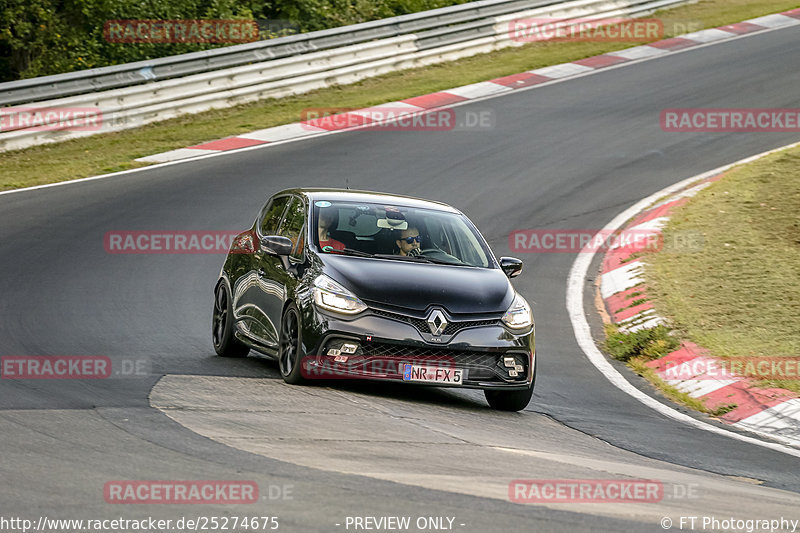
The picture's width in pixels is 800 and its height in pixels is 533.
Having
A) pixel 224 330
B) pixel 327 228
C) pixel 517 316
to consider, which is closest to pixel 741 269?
pixel 517 316

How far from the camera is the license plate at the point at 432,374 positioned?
8867 millimetres

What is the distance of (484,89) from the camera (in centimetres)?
2572

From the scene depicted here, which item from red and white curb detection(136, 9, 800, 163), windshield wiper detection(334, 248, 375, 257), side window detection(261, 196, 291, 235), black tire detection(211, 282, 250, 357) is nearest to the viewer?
windshield wiper detection(334, 248, 375, 257)

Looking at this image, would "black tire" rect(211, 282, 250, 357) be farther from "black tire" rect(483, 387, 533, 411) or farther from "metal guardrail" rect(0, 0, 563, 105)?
"metal guardrail" rect(0, 0, 563, 105)

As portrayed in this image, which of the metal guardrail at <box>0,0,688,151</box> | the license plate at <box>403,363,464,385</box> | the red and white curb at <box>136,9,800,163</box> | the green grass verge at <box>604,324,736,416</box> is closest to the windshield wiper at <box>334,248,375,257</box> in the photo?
the license plate at <box>403,363,464,385</box>

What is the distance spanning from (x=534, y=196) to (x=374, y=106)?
6.47 meters

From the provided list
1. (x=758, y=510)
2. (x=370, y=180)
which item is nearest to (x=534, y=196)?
(x=370, y=180)

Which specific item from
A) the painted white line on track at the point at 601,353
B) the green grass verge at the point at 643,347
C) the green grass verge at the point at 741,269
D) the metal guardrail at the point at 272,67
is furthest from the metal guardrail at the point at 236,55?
the green grass verge at the point at 643,347

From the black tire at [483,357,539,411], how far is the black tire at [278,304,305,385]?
1.65 m

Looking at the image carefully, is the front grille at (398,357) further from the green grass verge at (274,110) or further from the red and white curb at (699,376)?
the green grass verge at (274,110)

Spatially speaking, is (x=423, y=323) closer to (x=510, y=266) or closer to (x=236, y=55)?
(x=510, y=266)

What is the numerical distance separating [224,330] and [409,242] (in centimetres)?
212

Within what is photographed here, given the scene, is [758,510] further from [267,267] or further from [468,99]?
[468,99]

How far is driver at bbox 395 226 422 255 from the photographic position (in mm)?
9906
